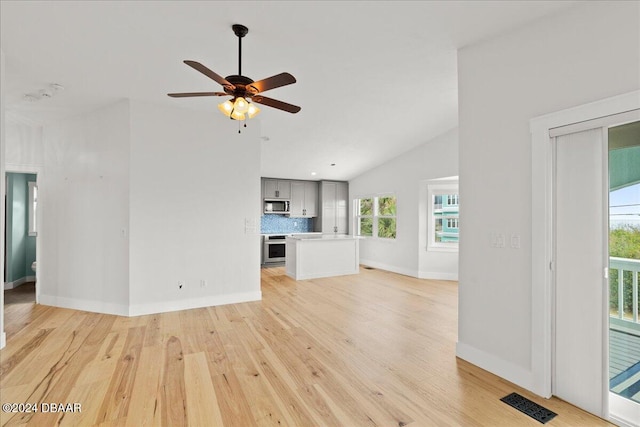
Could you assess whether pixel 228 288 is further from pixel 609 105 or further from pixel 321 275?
pixel 609 105

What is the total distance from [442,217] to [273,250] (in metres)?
4.21

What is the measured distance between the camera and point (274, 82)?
86.0 inches

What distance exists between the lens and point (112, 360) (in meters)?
2.64

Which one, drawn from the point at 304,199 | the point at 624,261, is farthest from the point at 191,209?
the point at 304,199

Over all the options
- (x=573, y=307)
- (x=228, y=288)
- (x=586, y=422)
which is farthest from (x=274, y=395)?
(x=228, y=288)

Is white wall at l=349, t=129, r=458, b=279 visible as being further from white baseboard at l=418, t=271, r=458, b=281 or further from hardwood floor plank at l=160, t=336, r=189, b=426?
hardwood floor plank at l=160, t=336, r=189, b=426

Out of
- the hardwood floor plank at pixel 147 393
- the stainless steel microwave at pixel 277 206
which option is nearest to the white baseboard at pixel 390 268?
the stainless steel microwave at pixel 277 206

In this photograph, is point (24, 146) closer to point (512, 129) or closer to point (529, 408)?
point (512, 129)

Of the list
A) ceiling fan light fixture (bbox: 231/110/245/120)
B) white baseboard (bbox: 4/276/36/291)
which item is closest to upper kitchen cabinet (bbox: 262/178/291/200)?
white baseboard (bbox: 4/276/36/291)

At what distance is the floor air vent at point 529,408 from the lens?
1910 mm

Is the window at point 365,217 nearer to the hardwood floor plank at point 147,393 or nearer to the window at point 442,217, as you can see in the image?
the window at point 442,217

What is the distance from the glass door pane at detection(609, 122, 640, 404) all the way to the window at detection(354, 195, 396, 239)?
516 cm

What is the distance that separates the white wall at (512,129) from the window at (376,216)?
14.7 feet

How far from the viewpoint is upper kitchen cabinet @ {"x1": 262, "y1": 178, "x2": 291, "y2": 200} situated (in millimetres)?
7980
